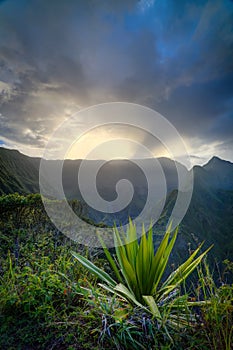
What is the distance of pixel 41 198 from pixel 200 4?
157 inches

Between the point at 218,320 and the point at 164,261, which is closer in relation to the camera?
the point at 218,320

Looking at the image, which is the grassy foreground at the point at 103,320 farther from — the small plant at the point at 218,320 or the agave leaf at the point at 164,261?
the agave leaf at the point at 164,261

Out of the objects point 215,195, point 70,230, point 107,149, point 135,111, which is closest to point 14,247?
point 70,230

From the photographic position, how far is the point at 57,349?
1136 mm

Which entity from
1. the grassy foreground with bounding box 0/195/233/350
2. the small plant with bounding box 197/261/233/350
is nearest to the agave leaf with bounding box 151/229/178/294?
the grassy foreground with bounding box 0/195/233/350

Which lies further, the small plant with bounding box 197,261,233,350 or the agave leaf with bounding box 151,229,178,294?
the agave leaf with bounding box 151,229,178,294

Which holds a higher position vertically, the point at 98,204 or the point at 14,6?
the point at 14,6

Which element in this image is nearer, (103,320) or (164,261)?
(103,320)

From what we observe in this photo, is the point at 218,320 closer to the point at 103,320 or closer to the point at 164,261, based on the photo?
the point at 103,320

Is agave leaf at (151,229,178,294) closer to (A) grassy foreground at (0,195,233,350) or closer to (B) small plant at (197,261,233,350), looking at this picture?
(A) grassy foreground at (0,195,233,350)

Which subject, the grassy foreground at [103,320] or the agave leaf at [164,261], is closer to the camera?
the grassy foreground at [103,320]

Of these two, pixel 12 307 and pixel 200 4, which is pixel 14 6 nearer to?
pixel 200 4

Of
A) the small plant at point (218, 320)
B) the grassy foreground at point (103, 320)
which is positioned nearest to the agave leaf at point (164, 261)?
the grassy foreground at point (103, 320)

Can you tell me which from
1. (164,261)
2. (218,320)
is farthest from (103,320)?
(164,261)
